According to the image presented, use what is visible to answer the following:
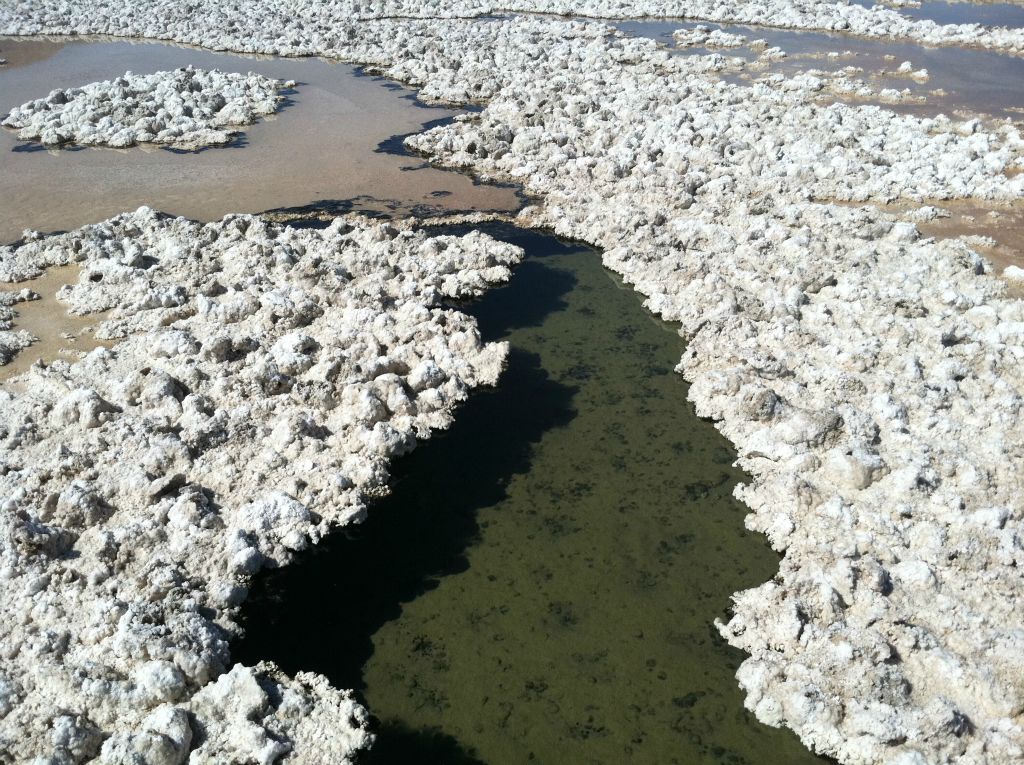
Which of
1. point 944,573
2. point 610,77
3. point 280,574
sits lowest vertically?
point 280,574

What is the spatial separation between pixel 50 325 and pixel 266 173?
6.65 metres

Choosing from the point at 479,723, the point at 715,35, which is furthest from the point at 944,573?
the point at 715,35

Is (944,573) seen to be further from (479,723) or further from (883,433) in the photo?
(479,723)

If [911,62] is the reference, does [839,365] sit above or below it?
below

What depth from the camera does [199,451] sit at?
815cm

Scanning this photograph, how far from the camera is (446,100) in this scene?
20.2 m

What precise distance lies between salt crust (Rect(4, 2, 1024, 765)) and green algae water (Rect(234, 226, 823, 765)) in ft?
1.46

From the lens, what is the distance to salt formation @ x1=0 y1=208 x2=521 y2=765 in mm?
5613

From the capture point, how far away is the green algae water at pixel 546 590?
5.86 m

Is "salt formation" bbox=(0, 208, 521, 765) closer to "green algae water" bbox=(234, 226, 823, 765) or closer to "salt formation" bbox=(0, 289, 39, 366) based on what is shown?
"green algae water" bbox=(234, 226, 823, 765)

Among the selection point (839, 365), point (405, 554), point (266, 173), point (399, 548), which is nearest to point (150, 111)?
point (266, 173)

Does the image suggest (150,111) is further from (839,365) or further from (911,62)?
(911,62)

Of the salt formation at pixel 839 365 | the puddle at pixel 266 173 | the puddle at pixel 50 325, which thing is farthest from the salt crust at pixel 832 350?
the puddle at pixel 50 325

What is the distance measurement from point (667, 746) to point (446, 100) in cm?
1817
